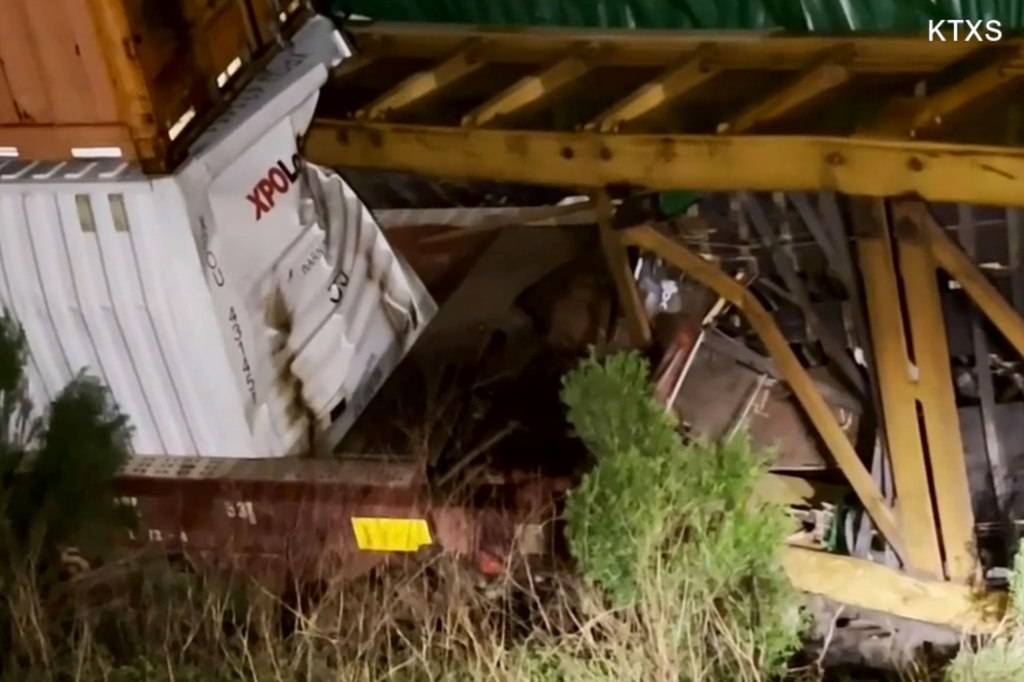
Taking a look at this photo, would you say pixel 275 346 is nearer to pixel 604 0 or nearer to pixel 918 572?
pixel 604 0

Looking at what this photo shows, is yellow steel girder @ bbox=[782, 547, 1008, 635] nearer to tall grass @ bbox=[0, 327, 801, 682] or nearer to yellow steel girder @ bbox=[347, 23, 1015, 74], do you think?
tall grass @ bbox=[0, 327, 801, 682]

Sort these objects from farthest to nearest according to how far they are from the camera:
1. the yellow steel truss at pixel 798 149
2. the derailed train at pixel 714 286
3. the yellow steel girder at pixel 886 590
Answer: the yellow steel girder at pixel 886 590, the derailed train at pixel 714 286, the yellow steel truss at pixel 798 149

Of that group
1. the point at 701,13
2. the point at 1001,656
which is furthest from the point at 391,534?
the point at 701,13

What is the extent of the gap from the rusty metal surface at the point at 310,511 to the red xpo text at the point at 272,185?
57 cm

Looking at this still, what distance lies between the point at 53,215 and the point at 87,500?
0.59 metres

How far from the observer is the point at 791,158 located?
2.61m

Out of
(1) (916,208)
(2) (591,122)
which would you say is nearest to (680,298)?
(2) (591,122)

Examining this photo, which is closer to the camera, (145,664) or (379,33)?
(145,664)

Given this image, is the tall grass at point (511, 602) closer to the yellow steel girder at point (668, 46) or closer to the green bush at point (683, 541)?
the green bush at point (683, 541)

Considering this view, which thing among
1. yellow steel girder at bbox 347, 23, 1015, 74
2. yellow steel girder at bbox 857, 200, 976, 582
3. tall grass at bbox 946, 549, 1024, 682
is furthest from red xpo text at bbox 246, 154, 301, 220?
tall grass at bbox 946, 549, 1024, 682

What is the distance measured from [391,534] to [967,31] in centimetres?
160

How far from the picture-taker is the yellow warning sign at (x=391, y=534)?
9.37 ft

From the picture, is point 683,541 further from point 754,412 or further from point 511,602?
point 754,412

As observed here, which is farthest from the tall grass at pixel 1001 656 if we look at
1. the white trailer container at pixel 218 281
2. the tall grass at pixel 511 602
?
the white trailer container at pixel 218 281
